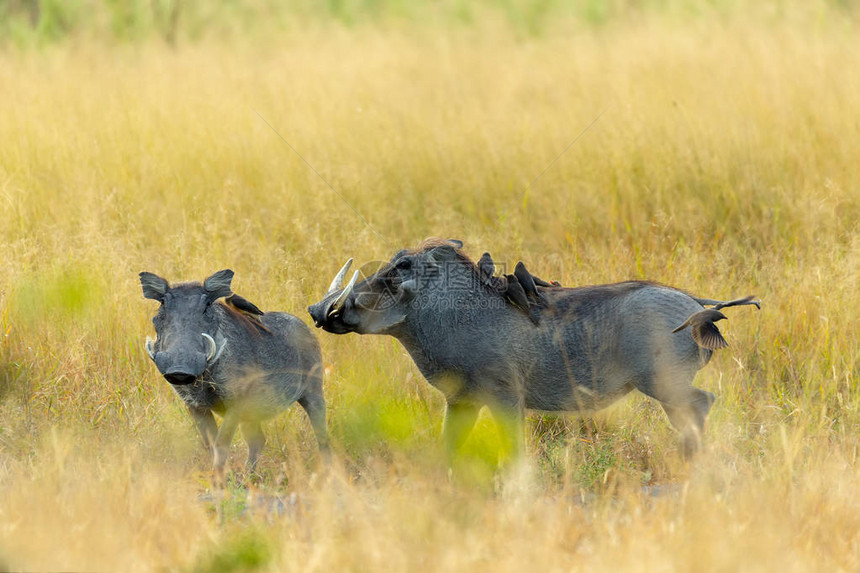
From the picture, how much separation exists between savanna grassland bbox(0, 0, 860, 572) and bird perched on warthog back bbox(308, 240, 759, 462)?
0.28 m

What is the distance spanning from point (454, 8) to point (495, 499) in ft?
41.6

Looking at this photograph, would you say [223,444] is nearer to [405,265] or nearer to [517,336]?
[405,265]

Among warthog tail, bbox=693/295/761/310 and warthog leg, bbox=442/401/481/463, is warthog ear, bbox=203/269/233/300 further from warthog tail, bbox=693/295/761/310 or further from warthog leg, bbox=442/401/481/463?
warthog tail, bbox=693/295/761/310

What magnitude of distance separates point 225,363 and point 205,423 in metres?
0.30

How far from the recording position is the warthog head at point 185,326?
147 inches

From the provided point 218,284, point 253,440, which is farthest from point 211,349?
point 253,440

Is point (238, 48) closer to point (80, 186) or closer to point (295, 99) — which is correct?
point (295, 99)

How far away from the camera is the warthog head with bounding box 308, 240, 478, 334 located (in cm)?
389

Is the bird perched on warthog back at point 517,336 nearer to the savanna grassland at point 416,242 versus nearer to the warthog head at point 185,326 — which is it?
the savanna grassland at point 416,242

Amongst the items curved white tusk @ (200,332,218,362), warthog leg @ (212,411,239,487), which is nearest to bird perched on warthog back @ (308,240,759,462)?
curved white tusk @ (200,332,218,362)

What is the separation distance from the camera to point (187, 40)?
12156 millimetres

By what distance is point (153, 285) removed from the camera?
3.97 m

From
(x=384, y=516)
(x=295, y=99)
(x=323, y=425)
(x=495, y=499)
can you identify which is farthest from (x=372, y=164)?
(x=384, y=516)

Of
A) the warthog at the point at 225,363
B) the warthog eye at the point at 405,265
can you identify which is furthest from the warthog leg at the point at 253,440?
the warthog eye at the point at 405,265
